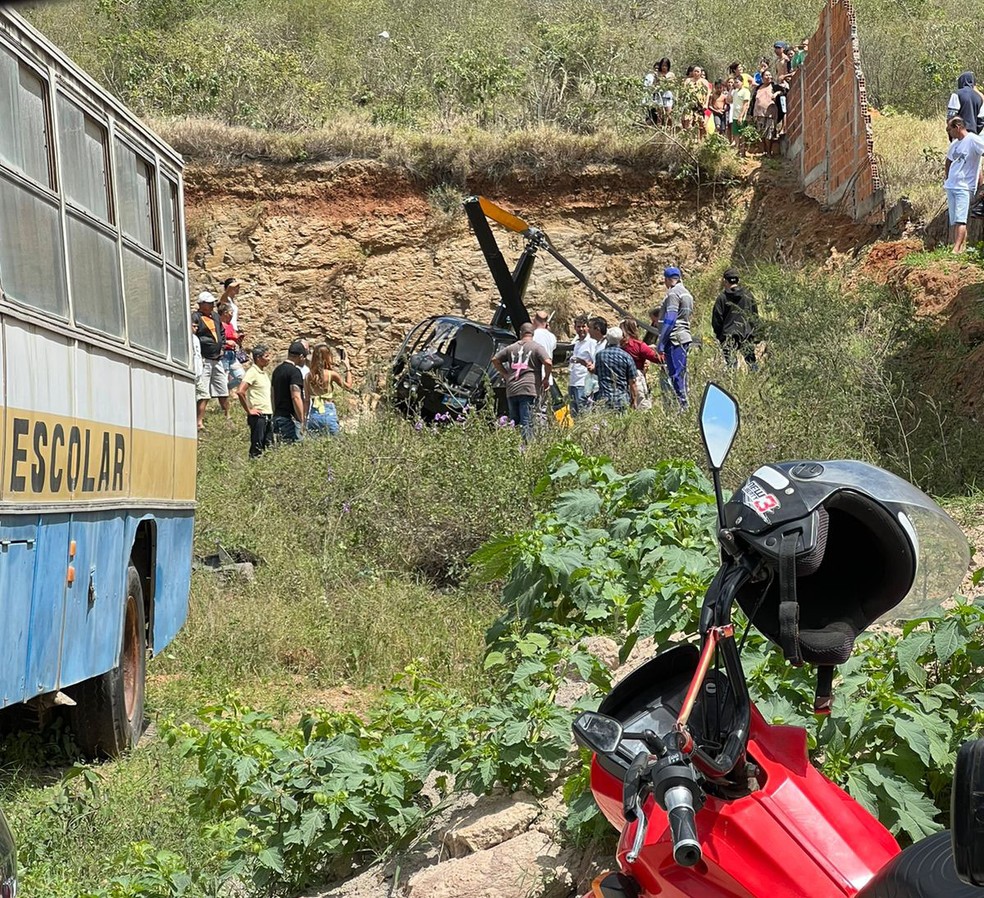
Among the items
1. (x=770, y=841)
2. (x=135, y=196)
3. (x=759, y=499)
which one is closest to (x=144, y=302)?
(x=135, y=196)

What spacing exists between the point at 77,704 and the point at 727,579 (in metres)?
5.31

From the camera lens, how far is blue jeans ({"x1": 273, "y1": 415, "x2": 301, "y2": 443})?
14.6 meters

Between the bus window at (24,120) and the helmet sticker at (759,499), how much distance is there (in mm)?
3993

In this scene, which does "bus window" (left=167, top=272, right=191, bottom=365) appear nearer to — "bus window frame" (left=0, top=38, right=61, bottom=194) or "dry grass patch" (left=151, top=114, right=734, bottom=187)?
"bus window frame" (left=0, top=38, right=61, bottom=194)

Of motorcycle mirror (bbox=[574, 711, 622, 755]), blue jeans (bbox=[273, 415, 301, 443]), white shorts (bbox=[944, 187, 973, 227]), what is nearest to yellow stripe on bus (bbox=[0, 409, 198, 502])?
motorcycle mirror (bbox=[574, 711, 622, 755])

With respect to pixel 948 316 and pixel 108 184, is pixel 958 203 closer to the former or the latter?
pixel 948 316

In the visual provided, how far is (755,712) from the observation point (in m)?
2.75

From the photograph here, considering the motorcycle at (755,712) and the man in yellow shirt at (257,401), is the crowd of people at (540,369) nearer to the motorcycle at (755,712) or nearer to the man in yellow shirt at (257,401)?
the man in yellow shirt at (257,401)

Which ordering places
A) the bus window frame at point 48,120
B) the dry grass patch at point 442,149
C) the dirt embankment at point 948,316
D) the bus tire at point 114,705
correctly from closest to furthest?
the bus window frame at point 48,120 < the bus tire at point 114,705 < the dirt embankment at point 948,316 < the dry grass patch at point 442,149

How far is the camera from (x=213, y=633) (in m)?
9.53

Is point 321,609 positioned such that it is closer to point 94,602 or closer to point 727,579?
point 94,602

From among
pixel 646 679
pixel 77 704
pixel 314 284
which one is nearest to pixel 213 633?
pixel 77 704

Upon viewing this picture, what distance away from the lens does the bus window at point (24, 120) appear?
18.5 feet

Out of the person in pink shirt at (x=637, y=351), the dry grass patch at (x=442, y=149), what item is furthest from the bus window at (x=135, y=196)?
the dry grass patch at (x=442, y=149)
